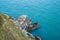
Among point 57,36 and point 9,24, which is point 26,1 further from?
point 9,24

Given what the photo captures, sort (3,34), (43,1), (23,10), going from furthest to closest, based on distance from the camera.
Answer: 1. (43,1)
2. (23,10)
3. (3,34)

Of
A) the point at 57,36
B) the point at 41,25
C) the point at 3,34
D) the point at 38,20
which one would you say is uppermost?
the point at 38,20

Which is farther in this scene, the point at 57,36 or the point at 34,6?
the point at 34,6

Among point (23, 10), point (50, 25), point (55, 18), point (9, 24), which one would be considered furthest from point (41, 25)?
point (9, 24)

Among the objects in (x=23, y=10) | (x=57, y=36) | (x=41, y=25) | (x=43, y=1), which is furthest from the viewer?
(x=43, y=1)

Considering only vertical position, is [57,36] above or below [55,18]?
below

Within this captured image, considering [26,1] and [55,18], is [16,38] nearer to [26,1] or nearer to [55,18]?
[55,18]
